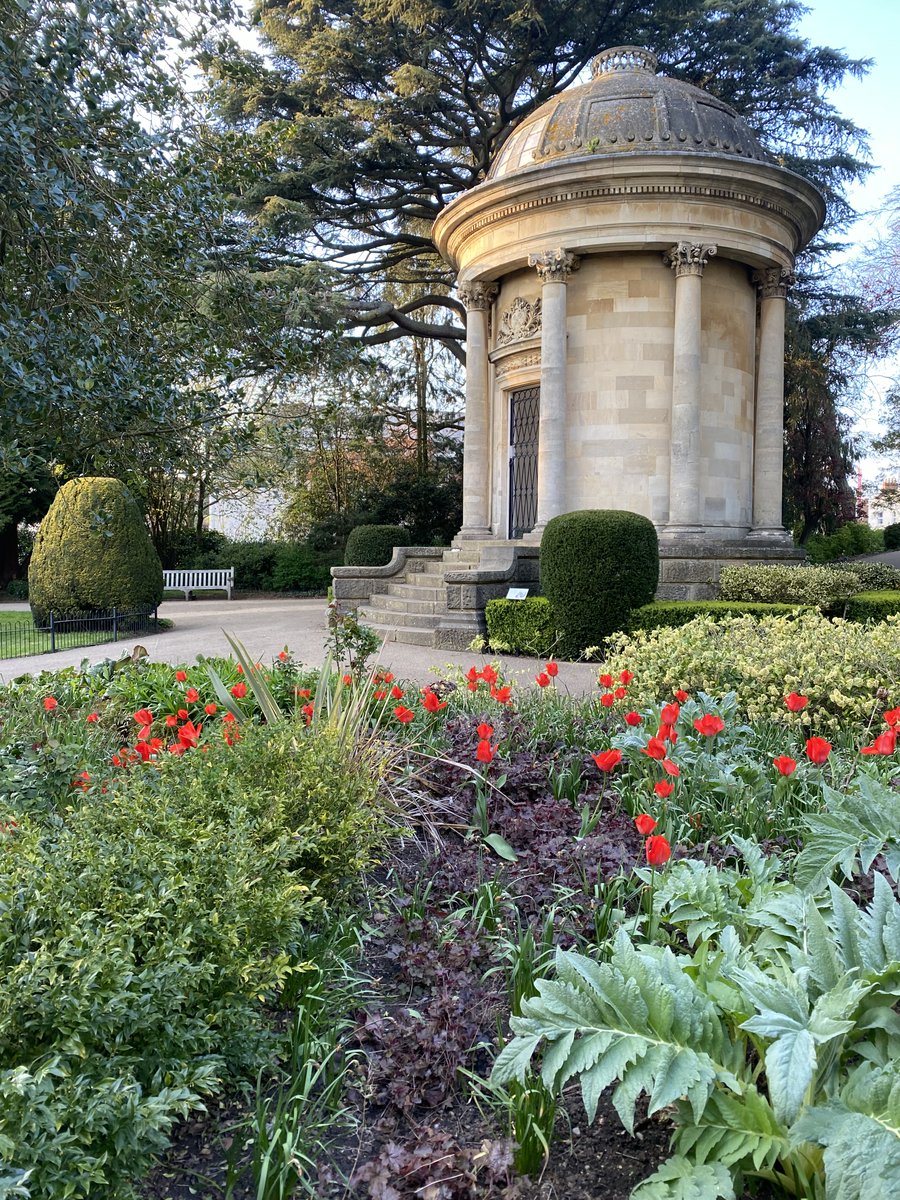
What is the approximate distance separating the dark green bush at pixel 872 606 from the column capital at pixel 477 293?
28.4 ft

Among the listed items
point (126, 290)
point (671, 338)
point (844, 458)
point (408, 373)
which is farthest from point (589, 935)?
point (408, 373)

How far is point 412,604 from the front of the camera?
14250 millimetres

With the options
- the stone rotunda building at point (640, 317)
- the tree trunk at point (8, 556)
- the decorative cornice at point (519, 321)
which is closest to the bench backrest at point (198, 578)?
the tree trunk at point (8, 556)

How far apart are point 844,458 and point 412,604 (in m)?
15.5

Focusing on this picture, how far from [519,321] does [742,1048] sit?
48.2 ft

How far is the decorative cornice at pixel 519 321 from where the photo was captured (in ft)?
49.2

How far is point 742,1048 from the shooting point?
1.88 meters

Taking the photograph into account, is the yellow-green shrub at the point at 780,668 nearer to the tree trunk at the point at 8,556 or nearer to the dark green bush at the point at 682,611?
the dark green bush at the point at 682,611

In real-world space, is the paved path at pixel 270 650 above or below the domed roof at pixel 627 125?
below

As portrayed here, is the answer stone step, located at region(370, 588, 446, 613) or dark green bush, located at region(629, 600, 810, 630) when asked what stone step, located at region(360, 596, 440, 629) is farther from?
dark green bush, located at region(629, 600, 810, 630)

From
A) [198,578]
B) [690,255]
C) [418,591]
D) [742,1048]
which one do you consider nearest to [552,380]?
[690,255]

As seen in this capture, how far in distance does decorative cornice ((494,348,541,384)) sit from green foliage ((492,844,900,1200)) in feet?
45.7

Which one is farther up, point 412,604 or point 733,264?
point 733,264

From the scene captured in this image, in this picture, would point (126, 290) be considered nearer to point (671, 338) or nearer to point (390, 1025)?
point (390, 1025)
